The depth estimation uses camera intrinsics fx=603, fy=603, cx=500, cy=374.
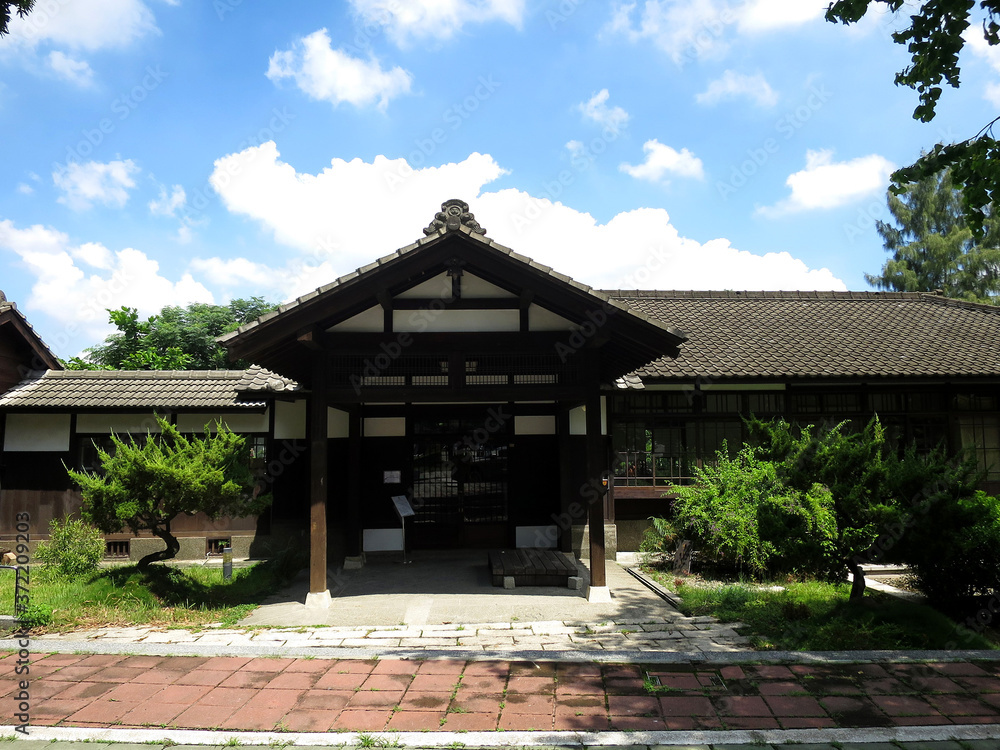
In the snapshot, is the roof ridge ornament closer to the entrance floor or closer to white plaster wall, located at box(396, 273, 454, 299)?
white plaster wall, located at box(396, 273, 454, 299)

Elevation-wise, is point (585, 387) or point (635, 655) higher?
point (585, 387)

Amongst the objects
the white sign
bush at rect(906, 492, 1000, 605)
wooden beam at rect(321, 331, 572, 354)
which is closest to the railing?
the white sign

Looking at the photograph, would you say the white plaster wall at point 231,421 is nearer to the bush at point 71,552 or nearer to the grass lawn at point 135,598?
the bush at point 71,552

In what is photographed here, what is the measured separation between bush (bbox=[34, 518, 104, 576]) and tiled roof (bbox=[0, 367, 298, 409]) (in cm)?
337

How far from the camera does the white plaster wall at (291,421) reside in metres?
12.2

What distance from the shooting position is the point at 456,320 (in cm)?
858

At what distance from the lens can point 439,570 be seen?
10.4 meters

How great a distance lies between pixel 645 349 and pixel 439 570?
524 centimetres

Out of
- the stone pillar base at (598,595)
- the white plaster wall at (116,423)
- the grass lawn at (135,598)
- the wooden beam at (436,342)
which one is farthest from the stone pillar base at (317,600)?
the white plaster wall at (116,423)

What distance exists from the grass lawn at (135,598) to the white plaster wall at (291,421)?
355 centimetres

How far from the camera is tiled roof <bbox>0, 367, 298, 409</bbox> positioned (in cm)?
1173

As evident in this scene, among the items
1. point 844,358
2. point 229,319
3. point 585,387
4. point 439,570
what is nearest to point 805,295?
point 844,358

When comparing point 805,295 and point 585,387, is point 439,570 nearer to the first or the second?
point 585,387


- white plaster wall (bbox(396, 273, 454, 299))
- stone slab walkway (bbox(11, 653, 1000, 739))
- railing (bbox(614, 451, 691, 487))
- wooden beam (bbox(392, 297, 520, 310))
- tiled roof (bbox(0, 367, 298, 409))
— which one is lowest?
stone slab walkway (bbox(11, 653, 1000, 739))
